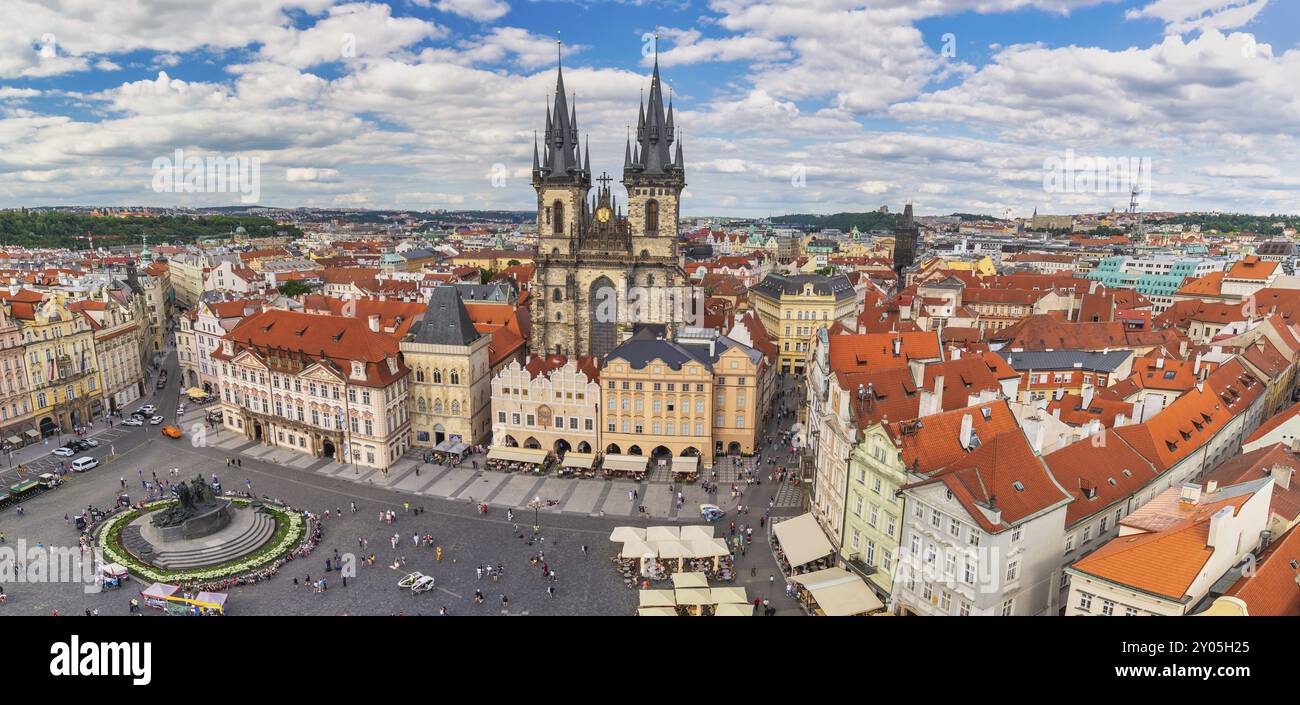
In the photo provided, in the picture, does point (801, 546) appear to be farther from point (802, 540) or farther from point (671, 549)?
point (671, 549)

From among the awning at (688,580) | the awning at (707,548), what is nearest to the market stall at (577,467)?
the awning at (707,548)

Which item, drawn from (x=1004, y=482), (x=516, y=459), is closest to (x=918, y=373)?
(x=1004, y=482)

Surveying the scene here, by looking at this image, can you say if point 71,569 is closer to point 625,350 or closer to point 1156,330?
point 625,350

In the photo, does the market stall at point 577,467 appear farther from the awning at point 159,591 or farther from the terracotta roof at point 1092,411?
the terracotta roof at point 1092,411

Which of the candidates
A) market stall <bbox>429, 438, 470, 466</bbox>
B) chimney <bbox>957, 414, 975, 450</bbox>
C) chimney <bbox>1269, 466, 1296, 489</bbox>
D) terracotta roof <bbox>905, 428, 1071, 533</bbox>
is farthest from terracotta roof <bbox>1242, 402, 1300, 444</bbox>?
market stall <bbox>429, 438, 470, 466</bbox>

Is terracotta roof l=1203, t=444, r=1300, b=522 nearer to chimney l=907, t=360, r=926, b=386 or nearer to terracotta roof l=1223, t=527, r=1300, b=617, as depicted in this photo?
terracotta roof l=1223, t=527, r=1300, b=617

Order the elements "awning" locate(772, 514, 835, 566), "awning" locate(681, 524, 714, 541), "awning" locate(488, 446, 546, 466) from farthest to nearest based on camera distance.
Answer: "awning" locate(488, 446, 546, 466) → "awning" locate(681, 524, 714, 541) → "awning" locate(772, 514, 835, 566)
